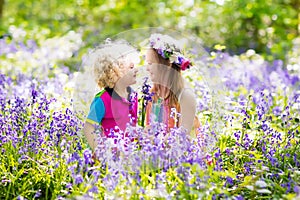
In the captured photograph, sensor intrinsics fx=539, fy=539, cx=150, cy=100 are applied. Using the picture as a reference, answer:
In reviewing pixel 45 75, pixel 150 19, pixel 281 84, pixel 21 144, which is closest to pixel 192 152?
pixel 21 144

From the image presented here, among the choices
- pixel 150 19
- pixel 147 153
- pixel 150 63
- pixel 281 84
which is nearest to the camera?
pixel 147 153

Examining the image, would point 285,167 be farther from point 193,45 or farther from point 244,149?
point 193,45

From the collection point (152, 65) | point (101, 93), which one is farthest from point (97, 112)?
point (152, 65)

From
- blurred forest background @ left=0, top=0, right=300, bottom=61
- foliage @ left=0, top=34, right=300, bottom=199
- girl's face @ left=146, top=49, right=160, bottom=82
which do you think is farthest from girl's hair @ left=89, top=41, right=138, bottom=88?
blurred forest background @ left=0, top=0, right=300, bottom=61

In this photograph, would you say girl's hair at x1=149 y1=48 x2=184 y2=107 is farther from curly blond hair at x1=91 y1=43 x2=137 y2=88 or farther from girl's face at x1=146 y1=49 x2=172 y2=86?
curly blond hair at x1=91 y1=43 x2=137 y2=88

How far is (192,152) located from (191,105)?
16.3 inches

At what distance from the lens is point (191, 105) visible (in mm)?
3475

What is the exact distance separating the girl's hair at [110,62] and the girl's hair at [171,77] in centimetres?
18

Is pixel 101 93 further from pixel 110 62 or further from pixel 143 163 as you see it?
pixel 143 163

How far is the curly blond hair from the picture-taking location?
3.47 m

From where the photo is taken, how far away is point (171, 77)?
11.2 ft

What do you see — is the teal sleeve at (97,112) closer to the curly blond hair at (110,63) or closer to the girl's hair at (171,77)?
the curly blond hair at (110,63)

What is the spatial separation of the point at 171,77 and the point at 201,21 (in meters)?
6.95

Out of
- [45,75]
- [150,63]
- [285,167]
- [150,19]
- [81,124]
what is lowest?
[285,167]
